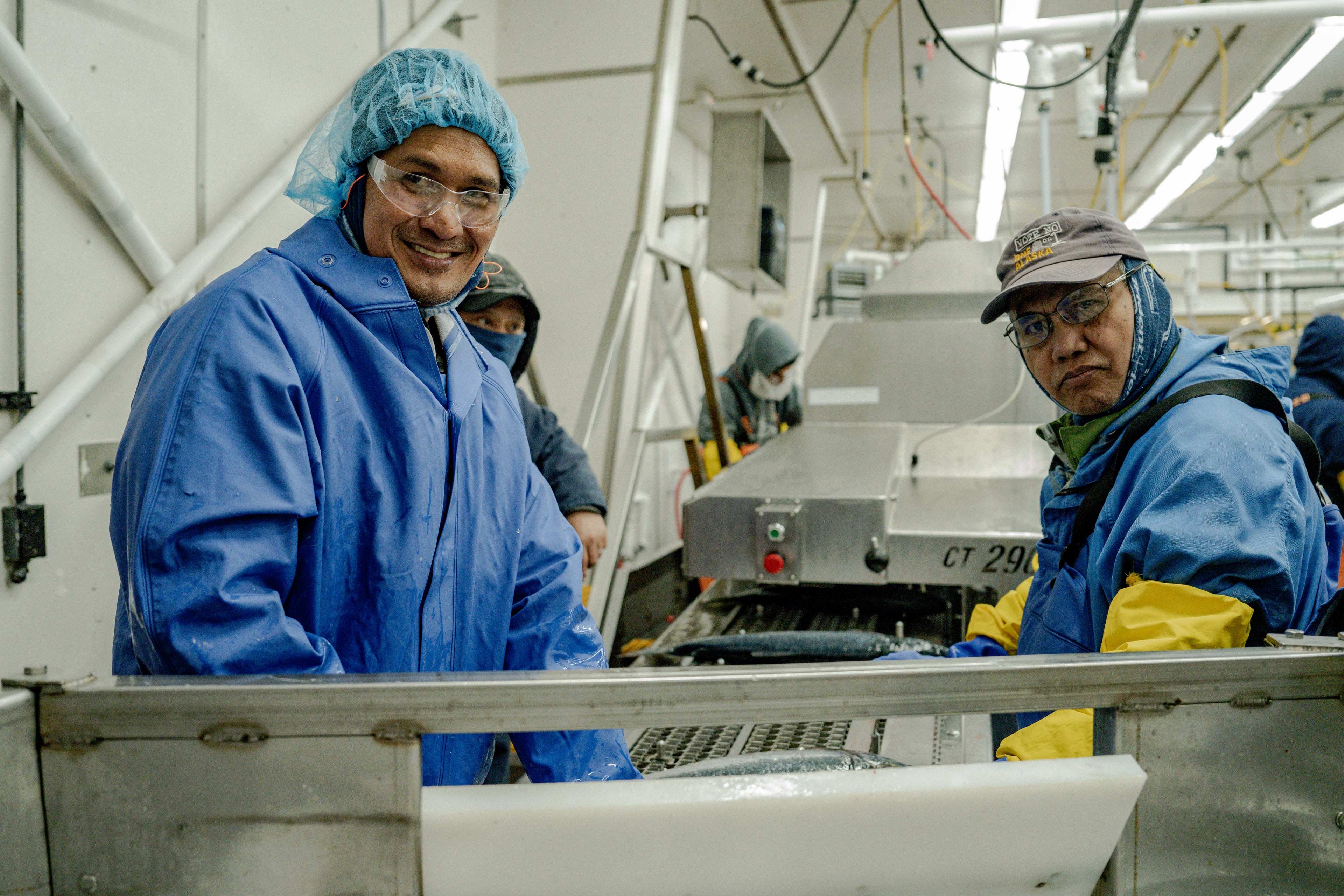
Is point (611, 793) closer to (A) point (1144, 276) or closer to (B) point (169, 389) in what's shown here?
(B) point (169, 389)

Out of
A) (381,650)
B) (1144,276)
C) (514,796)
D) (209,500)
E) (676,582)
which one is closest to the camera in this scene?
(514,796)

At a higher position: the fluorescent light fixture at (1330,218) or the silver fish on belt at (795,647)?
the fluorescent light fixture at (1330,218)

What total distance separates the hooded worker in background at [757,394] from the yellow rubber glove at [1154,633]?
8.76 feet

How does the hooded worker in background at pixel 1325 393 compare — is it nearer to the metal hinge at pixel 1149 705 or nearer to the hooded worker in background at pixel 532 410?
the hooded worker in background at pixel 532 410

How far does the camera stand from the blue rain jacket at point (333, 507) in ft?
2.11

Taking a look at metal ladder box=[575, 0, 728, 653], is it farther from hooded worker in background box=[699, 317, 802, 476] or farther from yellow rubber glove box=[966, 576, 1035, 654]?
yellow rubber glove box=[966, 576, 1035, 654]

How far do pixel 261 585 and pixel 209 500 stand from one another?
0.27ft

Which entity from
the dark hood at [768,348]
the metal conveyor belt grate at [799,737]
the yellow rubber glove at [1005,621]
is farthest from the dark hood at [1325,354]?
the metal conveyor belt grate at [799,737]

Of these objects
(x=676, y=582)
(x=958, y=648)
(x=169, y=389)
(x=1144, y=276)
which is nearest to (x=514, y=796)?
(x=169, y=389)

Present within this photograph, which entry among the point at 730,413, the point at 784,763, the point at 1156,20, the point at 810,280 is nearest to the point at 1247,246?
the point at 810,280

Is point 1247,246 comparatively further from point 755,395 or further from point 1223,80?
point 755,395

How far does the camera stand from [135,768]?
0.49 metres

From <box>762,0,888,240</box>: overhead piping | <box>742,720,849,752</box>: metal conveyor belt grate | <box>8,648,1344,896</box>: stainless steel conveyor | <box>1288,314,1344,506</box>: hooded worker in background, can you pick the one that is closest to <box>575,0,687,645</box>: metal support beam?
<box>762,0,888,240</box>: overhead piping

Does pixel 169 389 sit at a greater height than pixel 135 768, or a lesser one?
greater
